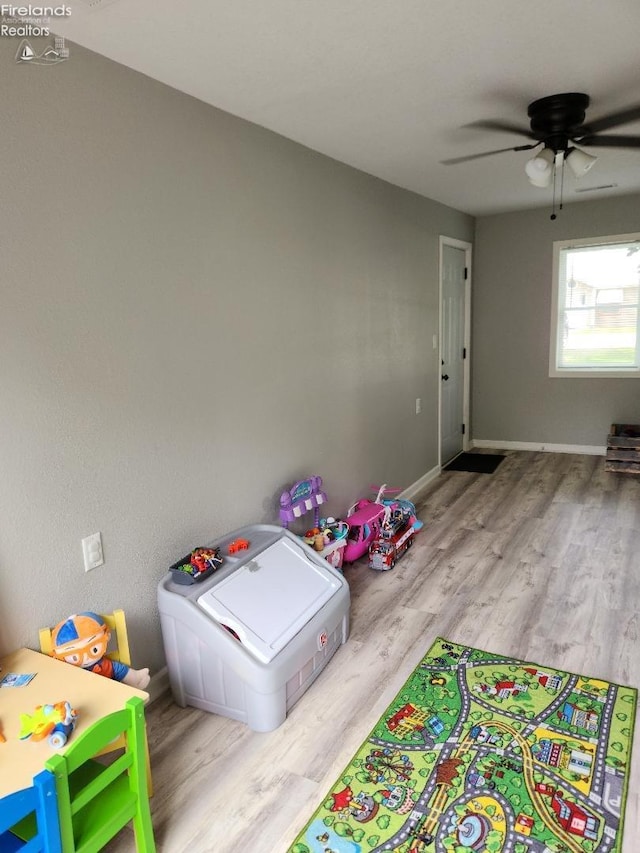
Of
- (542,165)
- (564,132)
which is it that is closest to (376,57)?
(542,165)

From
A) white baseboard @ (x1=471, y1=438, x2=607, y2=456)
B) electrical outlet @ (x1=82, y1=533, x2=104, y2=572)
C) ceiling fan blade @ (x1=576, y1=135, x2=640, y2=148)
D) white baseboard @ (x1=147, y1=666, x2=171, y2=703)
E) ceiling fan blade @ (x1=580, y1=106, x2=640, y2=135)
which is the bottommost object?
white baseboard @ (x1=147, y1=666, x2=171, y2=703)

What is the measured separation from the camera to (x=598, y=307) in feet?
18.2

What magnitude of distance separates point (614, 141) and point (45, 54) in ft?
7.94

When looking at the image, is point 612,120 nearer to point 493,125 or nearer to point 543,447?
point 493,125

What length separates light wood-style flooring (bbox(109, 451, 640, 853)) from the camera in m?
1.77

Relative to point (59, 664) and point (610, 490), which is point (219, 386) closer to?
point (59, 664)

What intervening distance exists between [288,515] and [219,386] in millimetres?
812

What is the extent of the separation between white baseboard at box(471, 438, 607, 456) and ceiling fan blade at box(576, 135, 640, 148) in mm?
3625

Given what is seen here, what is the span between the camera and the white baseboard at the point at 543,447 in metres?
5.75

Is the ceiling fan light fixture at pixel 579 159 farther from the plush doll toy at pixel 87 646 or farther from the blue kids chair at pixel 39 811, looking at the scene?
the blue kids chair at pixel 39 811

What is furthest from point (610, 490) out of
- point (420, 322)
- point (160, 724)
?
point (160, 724)

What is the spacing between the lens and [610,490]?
4.63 m

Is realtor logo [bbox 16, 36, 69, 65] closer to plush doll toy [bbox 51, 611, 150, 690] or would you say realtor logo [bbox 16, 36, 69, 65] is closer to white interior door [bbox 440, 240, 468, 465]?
plush doll toy [bbox 51, 611, 150, 690]

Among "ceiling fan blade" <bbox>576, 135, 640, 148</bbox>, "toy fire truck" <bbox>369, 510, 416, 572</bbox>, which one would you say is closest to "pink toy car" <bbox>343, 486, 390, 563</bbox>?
"toy fire truck" <bbox>369, 510, 416, 572</bbox>
